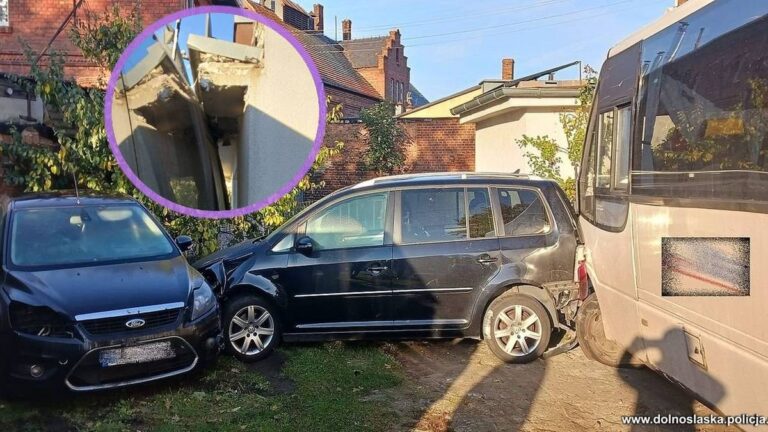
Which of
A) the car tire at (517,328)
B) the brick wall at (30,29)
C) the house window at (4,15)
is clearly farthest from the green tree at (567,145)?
the house window at (4,15)

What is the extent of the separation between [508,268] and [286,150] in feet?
12.9

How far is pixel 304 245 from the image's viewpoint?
6.13 meters

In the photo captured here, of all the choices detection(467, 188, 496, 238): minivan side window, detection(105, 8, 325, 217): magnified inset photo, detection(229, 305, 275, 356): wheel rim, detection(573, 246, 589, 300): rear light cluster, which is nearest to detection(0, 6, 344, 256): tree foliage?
detection(229, 305, 275, 356): wheel rim

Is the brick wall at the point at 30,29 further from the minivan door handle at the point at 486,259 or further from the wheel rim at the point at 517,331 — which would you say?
the wheel rim at the point at 517,331

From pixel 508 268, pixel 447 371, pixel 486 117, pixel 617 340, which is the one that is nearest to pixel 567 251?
pixel 508 268

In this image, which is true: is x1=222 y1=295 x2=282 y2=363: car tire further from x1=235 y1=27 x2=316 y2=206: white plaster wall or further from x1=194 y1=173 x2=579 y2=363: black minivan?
x1=235 y1=27 x2=316 y2=206: white plaster wall

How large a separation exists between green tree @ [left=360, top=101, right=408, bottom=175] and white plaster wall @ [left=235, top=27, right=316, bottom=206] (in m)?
15.2

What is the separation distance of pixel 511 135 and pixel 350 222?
30.3 ft

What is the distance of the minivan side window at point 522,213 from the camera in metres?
6.25

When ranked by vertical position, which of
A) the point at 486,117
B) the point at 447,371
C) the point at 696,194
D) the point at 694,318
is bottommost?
the point at 447,371

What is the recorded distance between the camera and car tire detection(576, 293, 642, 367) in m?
5.92

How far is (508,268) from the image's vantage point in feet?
20.1

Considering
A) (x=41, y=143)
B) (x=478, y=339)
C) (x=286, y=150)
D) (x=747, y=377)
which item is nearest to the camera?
(x=286, y=150)

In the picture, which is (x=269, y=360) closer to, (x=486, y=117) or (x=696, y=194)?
(x=696, y=194)
